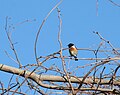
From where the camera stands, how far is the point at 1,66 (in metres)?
3.03

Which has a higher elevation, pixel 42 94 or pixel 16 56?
pixel 16 56

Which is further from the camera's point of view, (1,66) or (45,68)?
(1,66)

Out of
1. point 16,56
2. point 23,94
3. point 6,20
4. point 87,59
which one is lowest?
point 23,94

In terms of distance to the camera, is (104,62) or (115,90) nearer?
(104,62)

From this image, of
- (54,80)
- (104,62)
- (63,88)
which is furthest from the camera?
(54,80)

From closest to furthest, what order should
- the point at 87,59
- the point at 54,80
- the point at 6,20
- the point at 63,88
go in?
1. the point at 87,59
2. the point at 63,88
3. the point at 6,20
4. the point at 54,80

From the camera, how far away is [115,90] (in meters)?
2.16

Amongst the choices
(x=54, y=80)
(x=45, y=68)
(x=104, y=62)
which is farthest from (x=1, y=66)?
(x=104, y=62)

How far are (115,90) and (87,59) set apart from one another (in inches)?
9.5

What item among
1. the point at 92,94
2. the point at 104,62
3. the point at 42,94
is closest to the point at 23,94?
the point at 42,94

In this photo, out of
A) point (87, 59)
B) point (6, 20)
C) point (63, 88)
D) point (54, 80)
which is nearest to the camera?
point (87, 59)

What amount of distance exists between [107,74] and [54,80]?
1.55ft

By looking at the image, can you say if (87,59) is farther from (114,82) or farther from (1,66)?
(1,66)

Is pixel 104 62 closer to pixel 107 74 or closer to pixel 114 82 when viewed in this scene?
pixel 114 82
